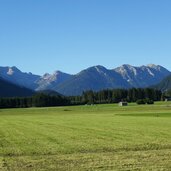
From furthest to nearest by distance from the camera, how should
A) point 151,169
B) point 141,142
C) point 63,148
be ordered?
point 141,142, point 63,148, point 151,169

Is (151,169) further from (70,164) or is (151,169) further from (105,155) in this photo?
(105,155)

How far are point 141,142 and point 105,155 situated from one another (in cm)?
860

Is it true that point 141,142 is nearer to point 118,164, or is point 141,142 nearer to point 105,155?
point 105,155

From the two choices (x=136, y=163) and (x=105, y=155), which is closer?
(x=136, y=163)

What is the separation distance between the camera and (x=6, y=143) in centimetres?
3947

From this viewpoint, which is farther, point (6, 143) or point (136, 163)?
point (6, 143)

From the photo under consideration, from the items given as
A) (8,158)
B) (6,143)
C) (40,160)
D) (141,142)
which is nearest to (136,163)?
(40,160)

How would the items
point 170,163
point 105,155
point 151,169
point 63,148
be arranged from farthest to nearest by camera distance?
point 63,148
point 105,155
point 170,163
point 151,169

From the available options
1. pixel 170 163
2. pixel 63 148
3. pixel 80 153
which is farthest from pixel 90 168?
pixel 63 148

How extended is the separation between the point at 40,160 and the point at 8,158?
7.95 feet

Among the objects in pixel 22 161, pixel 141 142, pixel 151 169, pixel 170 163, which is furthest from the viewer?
pixel 141 142

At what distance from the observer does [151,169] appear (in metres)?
23.4

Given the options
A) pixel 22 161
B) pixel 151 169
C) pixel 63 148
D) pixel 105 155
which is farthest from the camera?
pixel 63 148

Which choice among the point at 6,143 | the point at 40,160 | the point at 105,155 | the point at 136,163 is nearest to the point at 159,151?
the point at 105,155
